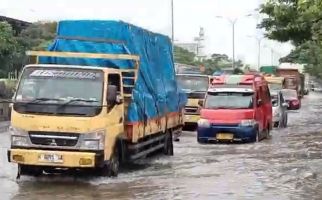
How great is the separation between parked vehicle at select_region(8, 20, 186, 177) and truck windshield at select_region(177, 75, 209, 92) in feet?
37.9

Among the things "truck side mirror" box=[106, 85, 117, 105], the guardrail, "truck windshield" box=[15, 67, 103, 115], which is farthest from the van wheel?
the guardrail

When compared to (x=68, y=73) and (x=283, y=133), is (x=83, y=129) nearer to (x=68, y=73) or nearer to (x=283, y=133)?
(x=68, y=73)

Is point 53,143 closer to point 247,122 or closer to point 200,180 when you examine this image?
point 200,180

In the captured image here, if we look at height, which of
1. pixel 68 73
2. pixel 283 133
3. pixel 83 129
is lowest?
pixel 283 133

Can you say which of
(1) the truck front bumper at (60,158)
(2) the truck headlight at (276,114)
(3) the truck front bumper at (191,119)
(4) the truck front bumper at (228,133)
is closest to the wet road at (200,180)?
(1) the truck front bumper at (60,158)

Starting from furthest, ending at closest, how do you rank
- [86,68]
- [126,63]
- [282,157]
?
[282,157]
[126,63]
[86,68]

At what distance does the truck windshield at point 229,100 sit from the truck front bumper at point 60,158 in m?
10.5

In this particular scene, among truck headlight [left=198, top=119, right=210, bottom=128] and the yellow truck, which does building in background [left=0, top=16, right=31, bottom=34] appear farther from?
truck headlight [left=198, top=119, right=210, bottom=128]

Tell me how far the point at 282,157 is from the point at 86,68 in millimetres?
6830

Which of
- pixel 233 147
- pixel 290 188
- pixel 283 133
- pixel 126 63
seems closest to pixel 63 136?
pixel 126 63

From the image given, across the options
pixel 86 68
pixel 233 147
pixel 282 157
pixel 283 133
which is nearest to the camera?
pixel 86 68

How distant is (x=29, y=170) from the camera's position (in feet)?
43.6

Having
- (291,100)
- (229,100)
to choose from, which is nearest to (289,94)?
(291,100)

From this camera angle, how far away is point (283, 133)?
2720cm
